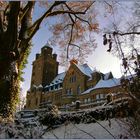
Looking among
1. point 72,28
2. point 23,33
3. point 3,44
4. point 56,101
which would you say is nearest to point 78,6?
point 72,28

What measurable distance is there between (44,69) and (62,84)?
5152 mm

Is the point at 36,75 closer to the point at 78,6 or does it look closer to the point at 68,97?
the point at 68,97

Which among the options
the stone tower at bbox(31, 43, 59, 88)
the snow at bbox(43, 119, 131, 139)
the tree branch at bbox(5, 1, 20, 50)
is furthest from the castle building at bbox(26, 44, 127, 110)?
the snow at bbox(43, 119, 131, 139)

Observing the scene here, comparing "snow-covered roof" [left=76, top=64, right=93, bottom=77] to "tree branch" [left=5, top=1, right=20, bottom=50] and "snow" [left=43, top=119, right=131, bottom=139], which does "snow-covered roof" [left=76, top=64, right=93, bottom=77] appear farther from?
"tree branch" [left=5, top=1, right=20, bottom=50]

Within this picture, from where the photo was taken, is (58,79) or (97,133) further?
(58,79)

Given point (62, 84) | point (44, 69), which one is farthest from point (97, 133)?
point (44, 69)

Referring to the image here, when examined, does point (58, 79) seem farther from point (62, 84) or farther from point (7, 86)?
point (7, 86)

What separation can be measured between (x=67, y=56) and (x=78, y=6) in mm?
2353

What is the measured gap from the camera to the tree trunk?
723 cm

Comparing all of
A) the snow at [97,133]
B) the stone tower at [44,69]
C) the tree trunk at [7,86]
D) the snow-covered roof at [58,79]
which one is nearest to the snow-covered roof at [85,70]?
the snow-covered roof at [58,79]

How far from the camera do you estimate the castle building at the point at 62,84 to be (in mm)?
30234

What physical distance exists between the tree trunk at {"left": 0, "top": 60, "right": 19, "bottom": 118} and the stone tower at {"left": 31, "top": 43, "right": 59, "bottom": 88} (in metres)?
32.0

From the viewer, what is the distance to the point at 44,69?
41.7 meters

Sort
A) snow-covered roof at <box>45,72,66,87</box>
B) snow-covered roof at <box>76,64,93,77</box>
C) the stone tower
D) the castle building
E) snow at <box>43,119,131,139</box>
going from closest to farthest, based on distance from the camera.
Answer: snow at <box>43,119,131,139</box> < the castle building < snow-covered roof at <box>76,64,93,77</box> < the stone tower < snow-covered roof at <box>45,72,66,87</box>
